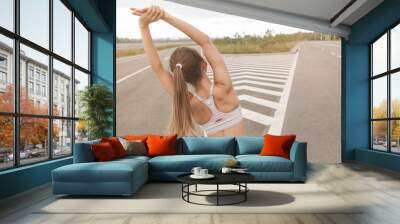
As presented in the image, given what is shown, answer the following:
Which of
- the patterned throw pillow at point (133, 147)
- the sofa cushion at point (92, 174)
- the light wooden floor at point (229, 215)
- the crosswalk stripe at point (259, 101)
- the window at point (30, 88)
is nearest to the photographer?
the light wooden floor at point (229, 215)

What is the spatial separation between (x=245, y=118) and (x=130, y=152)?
3852 millimetres

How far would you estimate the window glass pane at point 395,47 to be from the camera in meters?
8.05

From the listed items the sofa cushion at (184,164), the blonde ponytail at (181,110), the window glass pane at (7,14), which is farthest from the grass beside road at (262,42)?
the window glass pane at (7,14)

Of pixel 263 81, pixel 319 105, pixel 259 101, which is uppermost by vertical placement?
pixel 263 81

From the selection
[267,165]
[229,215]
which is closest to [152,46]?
[267,165]

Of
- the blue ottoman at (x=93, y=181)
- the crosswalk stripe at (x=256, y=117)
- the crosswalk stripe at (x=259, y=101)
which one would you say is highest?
the crosswalk stripe at (x=259, y=101)

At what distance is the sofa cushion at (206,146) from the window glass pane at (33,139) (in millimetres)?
2375

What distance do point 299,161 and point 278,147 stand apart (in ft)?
1.65

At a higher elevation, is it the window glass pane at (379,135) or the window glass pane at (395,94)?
the window glass pane at (395,94)

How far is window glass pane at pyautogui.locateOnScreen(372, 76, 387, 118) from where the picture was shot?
8.73 m

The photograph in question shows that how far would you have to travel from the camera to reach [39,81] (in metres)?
6.06

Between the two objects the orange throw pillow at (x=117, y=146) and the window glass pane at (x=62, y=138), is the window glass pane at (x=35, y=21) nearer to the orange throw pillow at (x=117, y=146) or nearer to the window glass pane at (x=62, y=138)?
the window glass pane at (x=62, y=138)

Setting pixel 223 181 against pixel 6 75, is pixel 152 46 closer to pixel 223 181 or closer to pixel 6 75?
pixel 6 75

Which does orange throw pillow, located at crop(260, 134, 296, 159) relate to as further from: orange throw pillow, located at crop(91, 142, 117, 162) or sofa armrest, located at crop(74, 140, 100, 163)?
sofa armrest, located at crop(74, 140, 100, 163)
